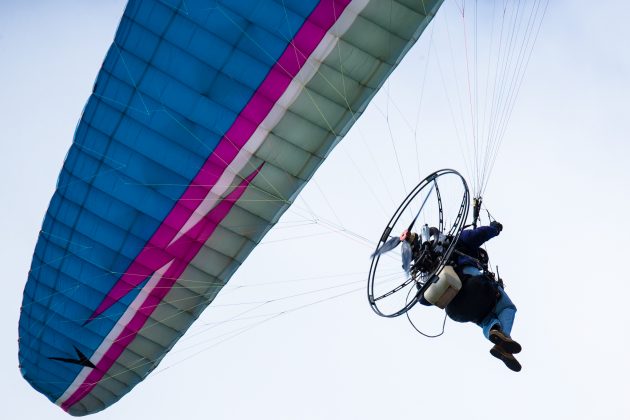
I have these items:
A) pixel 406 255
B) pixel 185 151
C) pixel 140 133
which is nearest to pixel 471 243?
pixel 406 255

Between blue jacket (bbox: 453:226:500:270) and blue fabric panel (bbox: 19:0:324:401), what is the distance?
3.04 meters

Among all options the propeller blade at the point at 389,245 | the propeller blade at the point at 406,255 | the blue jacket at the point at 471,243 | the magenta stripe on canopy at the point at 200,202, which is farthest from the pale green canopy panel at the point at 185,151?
the blue jacket at the point at 471,243

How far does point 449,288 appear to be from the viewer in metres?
11.5

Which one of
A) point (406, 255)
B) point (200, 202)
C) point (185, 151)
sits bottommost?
point (406, 255)

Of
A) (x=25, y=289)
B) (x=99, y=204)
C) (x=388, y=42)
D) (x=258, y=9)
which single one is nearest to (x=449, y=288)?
(x=388, y=42)

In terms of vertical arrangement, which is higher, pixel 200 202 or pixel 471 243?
pixel 200 202

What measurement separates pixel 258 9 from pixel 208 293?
396cm

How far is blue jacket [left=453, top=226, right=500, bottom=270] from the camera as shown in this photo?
11.7 meters

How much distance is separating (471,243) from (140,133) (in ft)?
13.7

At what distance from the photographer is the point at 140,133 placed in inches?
514

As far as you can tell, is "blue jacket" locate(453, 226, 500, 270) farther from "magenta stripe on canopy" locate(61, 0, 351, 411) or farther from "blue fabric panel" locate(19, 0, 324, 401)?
"blue fabric panel" locate(19, 0, 324, 401)

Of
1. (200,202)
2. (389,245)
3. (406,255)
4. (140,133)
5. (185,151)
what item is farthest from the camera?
(200,202)

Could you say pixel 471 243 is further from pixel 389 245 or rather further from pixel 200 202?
pixel 200 202

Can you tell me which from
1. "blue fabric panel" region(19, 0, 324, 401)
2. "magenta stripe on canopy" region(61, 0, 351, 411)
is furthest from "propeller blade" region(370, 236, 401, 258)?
"blue fabric panel" region(19, 0, 324, 401)
